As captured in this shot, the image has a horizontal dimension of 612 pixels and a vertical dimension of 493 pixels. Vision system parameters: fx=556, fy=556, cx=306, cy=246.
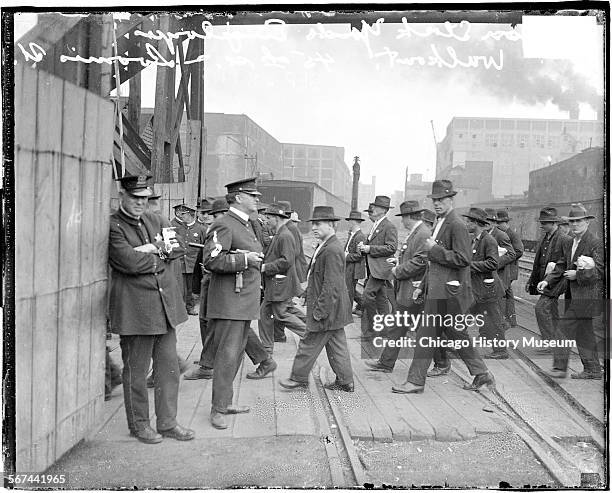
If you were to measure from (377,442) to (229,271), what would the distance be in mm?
1598

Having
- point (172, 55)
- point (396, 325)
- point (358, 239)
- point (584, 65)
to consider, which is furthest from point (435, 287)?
point (172, 55)

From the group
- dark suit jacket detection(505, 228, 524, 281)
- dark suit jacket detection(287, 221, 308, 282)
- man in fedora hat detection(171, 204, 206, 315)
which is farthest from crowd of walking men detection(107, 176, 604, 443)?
man in fedora hat detection(171, 204, 206, 315)

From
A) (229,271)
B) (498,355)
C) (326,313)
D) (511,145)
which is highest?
(511,145)

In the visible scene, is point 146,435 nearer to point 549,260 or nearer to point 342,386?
point 342,386

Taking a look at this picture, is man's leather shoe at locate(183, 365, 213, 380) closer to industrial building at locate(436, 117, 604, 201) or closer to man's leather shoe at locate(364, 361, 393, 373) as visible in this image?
man's leather shoe at locate(364, 361, 393, 373)

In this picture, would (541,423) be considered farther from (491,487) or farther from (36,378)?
(36,378)

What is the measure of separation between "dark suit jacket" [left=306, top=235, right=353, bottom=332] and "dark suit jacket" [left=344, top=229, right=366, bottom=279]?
1.72 feet

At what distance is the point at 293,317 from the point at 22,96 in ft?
10.9

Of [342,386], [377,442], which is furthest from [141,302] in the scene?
[377,442]

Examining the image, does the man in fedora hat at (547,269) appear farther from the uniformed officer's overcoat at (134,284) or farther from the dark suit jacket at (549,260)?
the uniformed officer's overcoat at (134,284)

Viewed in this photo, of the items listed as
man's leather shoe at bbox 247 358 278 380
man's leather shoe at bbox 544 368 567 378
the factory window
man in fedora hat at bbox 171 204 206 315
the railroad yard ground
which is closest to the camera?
the railroad yard ground

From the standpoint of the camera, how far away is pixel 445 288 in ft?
14.7

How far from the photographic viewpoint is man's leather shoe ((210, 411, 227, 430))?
395 cm

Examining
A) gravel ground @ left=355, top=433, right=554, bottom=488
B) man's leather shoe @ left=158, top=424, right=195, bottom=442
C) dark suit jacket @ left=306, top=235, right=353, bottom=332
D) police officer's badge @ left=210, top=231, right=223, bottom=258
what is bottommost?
gravel ground @ left=355, top=433, right=554, bottom=488
